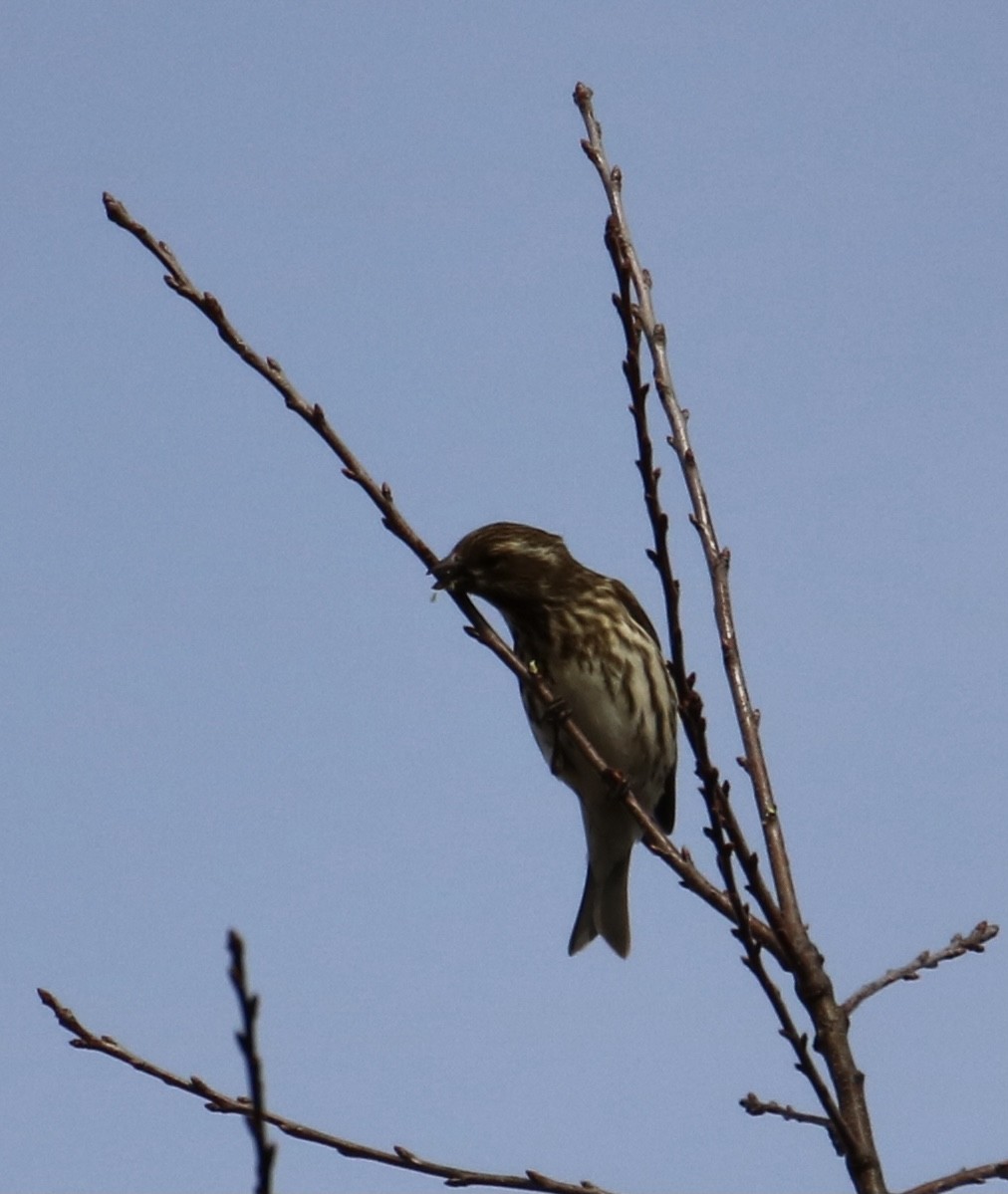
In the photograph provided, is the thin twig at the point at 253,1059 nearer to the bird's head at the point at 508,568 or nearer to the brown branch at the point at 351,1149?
the brown branch at the point at 351,1149

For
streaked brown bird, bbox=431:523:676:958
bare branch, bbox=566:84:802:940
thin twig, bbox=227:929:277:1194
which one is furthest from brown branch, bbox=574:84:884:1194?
streaked brown bird, bbox=431:523:676:958

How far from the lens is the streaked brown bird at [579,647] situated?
26.0 ft

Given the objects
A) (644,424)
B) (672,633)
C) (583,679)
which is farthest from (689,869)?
(583,679)

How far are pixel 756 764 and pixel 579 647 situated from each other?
3.84 m

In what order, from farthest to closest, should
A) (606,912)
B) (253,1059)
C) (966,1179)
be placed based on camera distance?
(606,912)
(966,1179)
(253,1059)

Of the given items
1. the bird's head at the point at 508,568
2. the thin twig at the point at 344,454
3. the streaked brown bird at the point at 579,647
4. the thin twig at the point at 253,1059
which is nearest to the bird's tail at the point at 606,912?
the streaked brown bird at the point at 579,647

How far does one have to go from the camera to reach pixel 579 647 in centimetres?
794

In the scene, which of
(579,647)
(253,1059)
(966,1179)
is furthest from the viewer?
(579,647)

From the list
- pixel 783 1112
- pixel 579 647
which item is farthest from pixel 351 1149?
pixel 579 647

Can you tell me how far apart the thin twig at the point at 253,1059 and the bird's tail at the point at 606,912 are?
272 inches

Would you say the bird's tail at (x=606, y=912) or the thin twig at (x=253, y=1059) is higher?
the bird's tail at (x=606, y=912)

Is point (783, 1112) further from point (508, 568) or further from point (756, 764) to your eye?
point (508, 568)

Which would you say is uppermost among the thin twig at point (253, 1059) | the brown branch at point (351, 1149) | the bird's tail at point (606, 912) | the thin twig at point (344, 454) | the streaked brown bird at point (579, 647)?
the streaked brown bird at point (579, 647)

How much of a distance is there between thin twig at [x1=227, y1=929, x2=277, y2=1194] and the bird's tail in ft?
22.7
